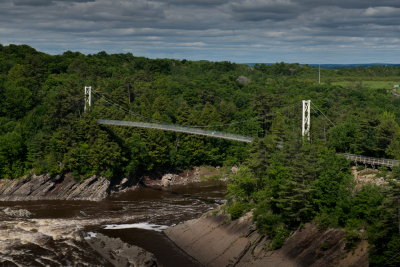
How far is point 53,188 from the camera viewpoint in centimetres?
6719

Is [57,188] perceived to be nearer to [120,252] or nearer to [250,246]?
[120,252]

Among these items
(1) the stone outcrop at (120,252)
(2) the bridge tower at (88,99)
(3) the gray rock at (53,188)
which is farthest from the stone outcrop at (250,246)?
(2) the bridge tower at (88,99)

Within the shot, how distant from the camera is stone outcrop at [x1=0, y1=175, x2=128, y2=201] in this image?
65.9m

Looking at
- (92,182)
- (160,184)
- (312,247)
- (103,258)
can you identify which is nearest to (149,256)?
(103,258)

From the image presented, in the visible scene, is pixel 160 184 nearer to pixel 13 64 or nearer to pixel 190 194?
pixel 190 194

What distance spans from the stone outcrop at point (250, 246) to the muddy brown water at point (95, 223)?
144cm

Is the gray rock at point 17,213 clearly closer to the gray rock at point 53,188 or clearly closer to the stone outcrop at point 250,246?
the gray rock at point 53,188

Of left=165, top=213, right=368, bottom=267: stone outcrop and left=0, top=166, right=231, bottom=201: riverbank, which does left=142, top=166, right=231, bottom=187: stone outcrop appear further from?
left=165, top=213, right=368, bottom=267: stone outcrop

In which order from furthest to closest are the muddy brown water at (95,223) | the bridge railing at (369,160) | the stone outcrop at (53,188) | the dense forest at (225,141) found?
the stone outcrop at (53,188) → the bridge railing at (369,160) → the muddy brown water at (95,223) → the dense forest at (225,141)

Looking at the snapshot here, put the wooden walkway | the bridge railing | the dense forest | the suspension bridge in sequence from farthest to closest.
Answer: the suspension bridge → the wooden walkway → the bridge railing → the dense forest

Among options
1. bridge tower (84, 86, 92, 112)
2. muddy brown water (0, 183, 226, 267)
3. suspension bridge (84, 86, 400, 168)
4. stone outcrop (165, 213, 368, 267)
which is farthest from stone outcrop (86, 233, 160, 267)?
bridge tower (84, 86, 92, 112)

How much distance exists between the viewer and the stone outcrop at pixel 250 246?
3850cm

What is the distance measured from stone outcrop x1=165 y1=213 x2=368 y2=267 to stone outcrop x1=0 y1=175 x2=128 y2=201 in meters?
18.6

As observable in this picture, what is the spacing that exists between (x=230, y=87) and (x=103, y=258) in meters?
77.0
